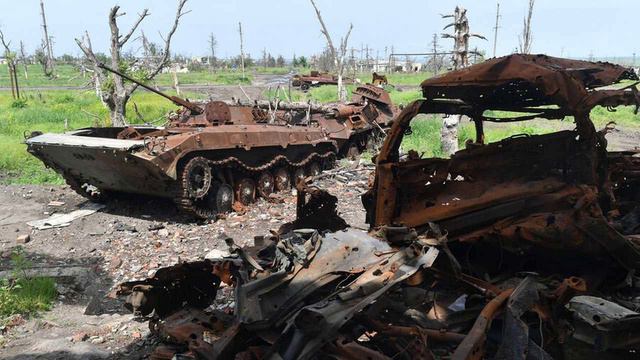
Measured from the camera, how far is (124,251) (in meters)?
8.48

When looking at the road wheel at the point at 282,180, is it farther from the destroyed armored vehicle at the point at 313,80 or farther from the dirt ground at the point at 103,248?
the destroyed armored vehicle at the point at 313,80

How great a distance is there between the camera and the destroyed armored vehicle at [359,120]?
14.8 m

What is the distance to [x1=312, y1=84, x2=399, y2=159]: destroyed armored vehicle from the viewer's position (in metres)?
14.8

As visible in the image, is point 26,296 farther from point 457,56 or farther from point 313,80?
point 313,80

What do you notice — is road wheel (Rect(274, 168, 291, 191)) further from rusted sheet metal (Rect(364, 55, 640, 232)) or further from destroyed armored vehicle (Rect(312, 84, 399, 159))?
rusted sheet metal (Rect(364, 55, 640, 232))

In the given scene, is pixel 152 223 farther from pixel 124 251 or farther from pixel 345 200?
pixel 345 200

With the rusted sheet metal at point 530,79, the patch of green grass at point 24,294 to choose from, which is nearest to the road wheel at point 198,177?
the patch of green grass at point 24,294

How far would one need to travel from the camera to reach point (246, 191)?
36.1ft

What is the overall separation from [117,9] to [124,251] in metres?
8.31

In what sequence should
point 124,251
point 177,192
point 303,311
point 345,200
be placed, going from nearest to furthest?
1. point 303,311
2. point 124,251
3. point 177,192
4. point 345,200

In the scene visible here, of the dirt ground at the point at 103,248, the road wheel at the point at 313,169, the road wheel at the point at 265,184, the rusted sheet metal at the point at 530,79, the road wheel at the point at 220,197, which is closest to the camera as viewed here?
the rusted sheet metal at the point at 530,79

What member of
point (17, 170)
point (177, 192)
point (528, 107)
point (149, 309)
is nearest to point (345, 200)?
point (177, 192)

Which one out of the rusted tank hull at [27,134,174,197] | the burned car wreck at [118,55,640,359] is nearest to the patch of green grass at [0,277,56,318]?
the burned car wreck at [118,55,640,359]

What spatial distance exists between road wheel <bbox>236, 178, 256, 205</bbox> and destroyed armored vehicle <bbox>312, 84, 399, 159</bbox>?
12.0 ft
